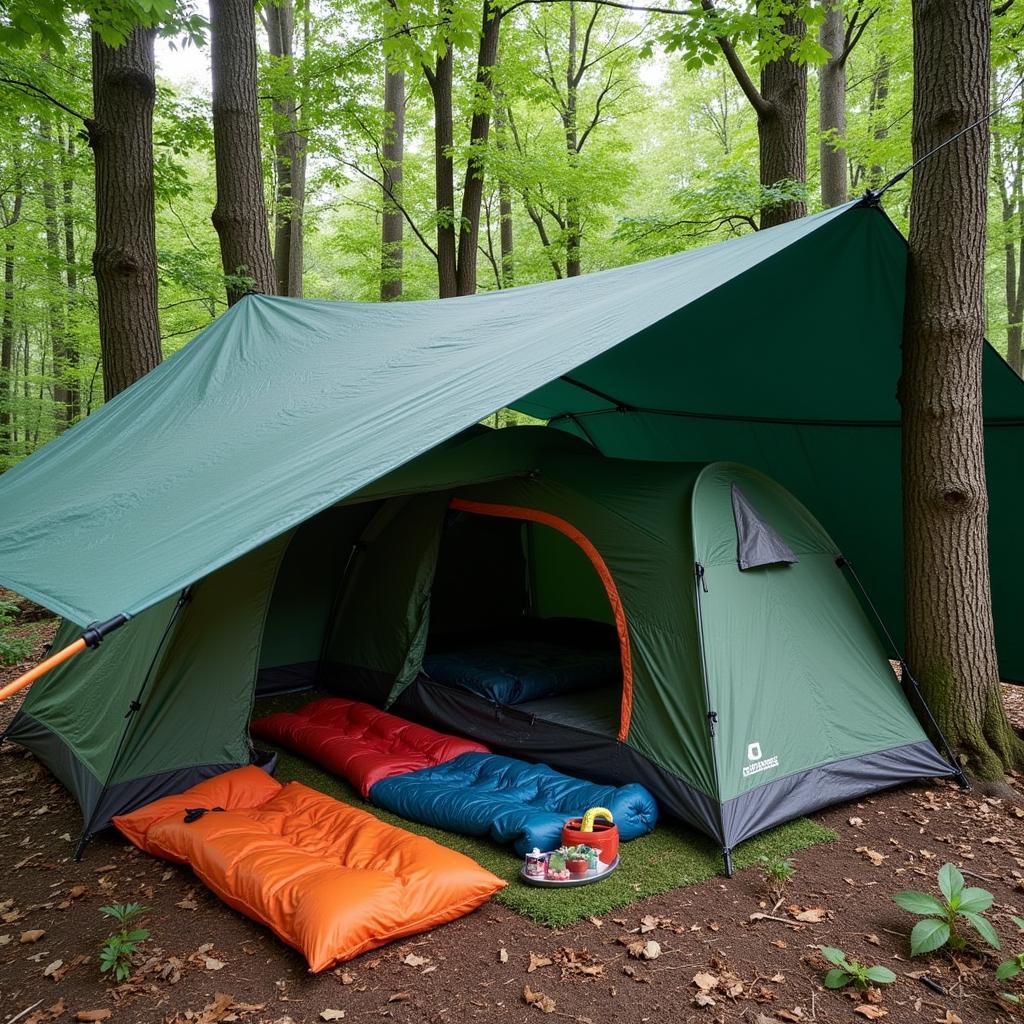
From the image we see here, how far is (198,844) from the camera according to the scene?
2.86 metres

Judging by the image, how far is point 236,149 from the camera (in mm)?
5367

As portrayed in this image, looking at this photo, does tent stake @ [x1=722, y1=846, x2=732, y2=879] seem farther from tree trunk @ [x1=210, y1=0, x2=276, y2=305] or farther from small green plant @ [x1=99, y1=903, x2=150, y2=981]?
tree trunk @ [x1=210, y1=0, x2=276, y2=305]

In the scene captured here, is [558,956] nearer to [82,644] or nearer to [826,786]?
[826,786]

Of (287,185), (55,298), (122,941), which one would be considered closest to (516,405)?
(122,941)

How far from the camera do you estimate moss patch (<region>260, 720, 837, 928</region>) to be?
262cm

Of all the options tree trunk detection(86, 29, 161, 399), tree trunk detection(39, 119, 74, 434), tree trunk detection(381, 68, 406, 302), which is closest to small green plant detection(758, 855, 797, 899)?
tree trunk detection(86, 29, 161, 399)

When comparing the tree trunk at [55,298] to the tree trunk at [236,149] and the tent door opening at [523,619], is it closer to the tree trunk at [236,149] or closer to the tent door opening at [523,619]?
the tree trunk at [236,149]

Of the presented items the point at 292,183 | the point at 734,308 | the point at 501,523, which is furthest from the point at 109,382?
the point at 292,183

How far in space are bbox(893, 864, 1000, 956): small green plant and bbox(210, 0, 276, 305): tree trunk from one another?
15.8 ft

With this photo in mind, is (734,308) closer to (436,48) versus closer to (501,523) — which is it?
(501,523)

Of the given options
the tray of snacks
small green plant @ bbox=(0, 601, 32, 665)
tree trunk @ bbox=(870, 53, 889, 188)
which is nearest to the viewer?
the tray of snacks

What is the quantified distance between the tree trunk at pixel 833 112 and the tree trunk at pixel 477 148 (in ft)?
10.2

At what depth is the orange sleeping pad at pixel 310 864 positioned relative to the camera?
2.38 meters

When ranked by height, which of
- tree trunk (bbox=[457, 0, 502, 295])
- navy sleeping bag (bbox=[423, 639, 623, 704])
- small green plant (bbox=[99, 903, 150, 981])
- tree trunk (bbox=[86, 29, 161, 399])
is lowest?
small green plant (bbox=[99, 903, 150, 981])
